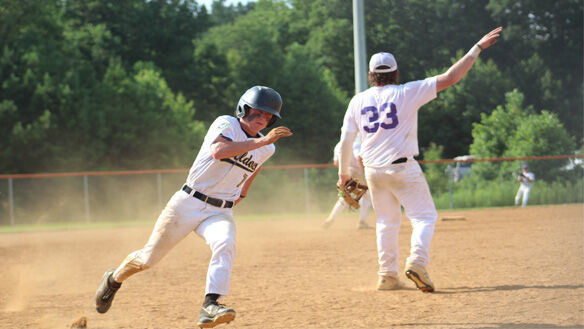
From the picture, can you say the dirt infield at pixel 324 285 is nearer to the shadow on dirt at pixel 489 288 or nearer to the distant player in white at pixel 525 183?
the shadow on dirt at pixel 489 288

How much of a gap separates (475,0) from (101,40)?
Result: 90.6 ft

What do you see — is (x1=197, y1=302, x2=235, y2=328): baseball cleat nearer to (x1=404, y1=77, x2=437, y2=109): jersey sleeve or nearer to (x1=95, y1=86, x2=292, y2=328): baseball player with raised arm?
(x1=95, y1=86, x2=292, y2=328): baseball player with raised arm

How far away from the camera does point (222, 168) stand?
18.1 ft

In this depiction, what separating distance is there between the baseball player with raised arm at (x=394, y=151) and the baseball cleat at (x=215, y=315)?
8.32 feet

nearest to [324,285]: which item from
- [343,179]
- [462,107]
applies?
[343,179]

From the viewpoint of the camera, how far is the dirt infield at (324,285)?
19.7 feet

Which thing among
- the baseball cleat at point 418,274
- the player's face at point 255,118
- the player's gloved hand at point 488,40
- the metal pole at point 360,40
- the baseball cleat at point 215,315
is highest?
the metal pole at point 360,40

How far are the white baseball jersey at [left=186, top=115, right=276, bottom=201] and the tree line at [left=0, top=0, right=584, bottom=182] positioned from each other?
20227mm

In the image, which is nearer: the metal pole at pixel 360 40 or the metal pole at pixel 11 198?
the metal pole at pixel 360 40

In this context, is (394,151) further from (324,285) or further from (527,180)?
(527,180)

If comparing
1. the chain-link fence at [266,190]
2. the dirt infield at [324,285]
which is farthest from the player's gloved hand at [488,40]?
the chain-link fence at [266,190]

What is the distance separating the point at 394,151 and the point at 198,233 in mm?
2324

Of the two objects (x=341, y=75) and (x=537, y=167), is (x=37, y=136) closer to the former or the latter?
(x=537, y=167)

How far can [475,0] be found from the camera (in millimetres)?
50938
